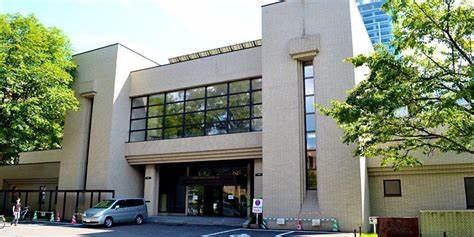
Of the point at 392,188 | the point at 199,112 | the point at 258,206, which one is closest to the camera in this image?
the point at 258,206

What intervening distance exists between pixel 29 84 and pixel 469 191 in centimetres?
2449

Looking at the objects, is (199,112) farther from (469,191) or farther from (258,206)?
(469,191)

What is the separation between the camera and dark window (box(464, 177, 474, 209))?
1802cm

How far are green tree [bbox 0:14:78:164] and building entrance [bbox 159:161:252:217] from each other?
798 centimetres

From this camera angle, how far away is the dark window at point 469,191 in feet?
59.1

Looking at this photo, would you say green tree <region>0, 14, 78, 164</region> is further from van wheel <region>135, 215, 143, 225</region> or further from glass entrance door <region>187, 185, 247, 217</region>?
glass entrance door <region>187, 185, 247, 217</region>

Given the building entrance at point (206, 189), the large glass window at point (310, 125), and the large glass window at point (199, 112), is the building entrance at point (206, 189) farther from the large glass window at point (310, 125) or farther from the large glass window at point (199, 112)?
the large glass window at point (310, 125)

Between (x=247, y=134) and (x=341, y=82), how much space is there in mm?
6123

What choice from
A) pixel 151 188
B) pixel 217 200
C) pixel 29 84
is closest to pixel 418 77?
pixel 217 200

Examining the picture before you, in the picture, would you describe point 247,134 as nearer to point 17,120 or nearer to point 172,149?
point 172,149

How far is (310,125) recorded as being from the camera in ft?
65.9

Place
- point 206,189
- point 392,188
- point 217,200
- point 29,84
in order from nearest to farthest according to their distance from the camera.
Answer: point 392,188, point 29,84, point 217,200, point 206,189

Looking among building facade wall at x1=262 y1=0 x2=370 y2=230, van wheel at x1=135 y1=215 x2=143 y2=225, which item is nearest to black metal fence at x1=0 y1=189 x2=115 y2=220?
van wheel at x1=135 y1=215 x2=143 y2=225

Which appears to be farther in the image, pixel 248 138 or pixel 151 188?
pixel 151 188
